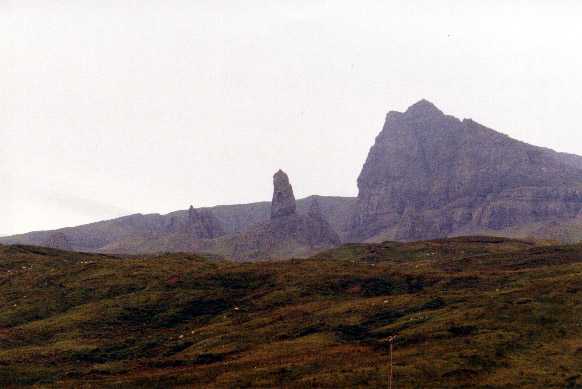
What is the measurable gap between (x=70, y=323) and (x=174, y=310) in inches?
887

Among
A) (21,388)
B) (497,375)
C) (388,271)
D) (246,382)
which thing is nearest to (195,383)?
(246,382)

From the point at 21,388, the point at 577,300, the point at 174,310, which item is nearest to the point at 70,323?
the point at 174,310

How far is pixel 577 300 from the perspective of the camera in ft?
383

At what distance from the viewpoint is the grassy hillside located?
310ft

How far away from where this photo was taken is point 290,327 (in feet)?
422

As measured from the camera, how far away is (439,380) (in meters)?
88.8

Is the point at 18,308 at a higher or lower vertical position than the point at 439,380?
higher

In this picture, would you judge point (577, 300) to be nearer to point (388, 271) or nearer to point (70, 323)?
point (388, 271)

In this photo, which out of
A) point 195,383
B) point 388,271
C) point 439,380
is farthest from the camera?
point 388,271

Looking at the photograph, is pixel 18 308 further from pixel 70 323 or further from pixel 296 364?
pixel 296 364

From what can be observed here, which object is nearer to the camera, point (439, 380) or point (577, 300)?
point (439, 380)

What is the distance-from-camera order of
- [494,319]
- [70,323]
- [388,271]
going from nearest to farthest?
[494,319], [70,323], [388,271]

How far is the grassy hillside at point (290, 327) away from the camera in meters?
94.6

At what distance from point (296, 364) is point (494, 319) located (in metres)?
35.8
